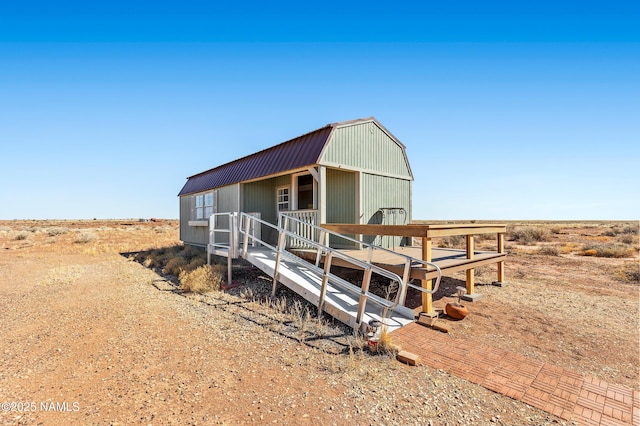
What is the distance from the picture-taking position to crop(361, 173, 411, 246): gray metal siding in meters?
10.0

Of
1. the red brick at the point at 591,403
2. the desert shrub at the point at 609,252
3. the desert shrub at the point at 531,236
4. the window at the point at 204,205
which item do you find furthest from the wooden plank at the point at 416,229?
the desert shrub at the point at 531,236

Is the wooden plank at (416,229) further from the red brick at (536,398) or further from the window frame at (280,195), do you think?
the window frame at (280,195)

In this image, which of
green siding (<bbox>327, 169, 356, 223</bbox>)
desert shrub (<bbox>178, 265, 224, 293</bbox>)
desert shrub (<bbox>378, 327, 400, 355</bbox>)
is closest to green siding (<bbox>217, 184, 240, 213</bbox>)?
desert shrub (<bbox>178, 265, 224, 293</bbox>)

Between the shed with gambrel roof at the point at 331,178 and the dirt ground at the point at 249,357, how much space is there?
3.14 meters

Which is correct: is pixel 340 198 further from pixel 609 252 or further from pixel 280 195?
pixel 609 252

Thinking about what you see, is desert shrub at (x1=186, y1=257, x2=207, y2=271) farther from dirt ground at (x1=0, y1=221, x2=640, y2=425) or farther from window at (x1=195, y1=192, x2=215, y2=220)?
window at (x1=195, y1=192, x2=215, y2=220)

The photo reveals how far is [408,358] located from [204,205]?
1309 centimetres

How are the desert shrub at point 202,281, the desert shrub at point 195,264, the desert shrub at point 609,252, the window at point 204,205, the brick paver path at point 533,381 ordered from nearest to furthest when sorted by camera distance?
the brick paver path at point 533,381 → the desert shrub at point 202,281 → the desert shrub at point 195,264 → the window at point 204,205 → the desert shrub at point 609,252

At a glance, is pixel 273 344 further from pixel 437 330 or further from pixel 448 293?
pixel 448 293

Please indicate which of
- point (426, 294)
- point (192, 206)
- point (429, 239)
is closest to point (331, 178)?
point (429, 239)

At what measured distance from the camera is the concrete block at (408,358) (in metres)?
4.60

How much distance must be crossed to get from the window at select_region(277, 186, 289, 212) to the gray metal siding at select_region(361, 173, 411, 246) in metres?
3.26

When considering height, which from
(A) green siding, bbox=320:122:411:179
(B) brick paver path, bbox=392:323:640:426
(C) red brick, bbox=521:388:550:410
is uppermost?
(A) green siding, bbox=320:122:411:179

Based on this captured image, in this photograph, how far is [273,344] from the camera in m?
5.31
